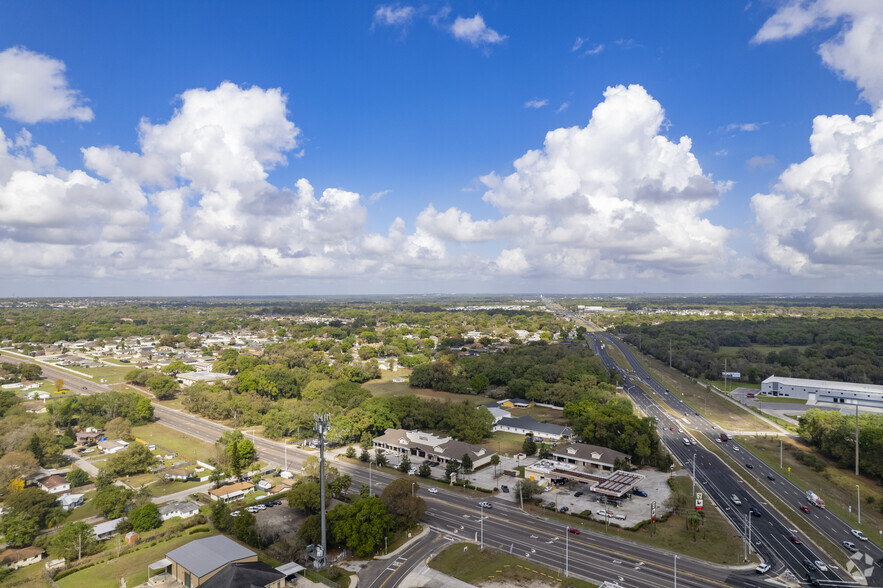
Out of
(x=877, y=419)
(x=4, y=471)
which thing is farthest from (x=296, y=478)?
(x=877, y=419)

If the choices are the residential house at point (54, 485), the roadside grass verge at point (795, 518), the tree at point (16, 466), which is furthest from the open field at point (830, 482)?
the tree at point (16, 466)

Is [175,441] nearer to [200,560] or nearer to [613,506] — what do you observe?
[200,560]

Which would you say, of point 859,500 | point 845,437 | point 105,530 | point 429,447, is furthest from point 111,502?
point 845,437

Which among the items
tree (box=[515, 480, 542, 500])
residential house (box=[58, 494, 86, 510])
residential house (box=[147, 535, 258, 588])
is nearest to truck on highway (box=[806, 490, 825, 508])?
tree (box=[515, 480, 542, 500])

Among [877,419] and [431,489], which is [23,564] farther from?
[877,419]

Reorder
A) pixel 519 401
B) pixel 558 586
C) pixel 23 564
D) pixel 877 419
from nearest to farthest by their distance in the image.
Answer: pixel 558 586 → pixel 23 564 → pixel 877 419 → pixel 519 401

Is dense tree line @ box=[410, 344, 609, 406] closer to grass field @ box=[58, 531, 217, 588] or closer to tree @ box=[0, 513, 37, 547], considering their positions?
grass field @ box=[58, 531, 217, 588]

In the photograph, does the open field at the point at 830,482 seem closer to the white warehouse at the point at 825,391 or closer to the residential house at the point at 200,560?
the white warehouse at the point at 825,391
